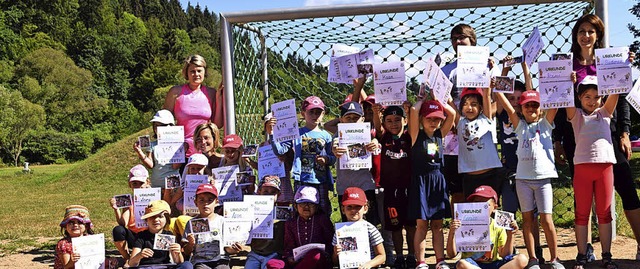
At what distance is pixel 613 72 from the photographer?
491cm

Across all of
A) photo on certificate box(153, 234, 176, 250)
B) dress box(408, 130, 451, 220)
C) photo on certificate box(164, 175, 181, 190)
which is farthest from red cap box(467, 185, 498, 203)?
photo on certificate box(164, 175, 181, 190)

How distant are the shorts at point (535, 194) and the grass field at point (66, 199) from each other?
228 centimetres

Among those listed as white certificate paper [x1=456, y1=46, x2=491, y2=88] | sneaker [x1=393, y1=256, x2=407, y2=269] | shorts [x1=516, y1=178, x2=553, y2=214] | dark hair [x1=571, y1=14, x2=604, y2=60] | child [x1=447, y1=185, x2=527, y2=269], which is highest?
dark hair [x1=571, y1=14, x2=604, y2=60]

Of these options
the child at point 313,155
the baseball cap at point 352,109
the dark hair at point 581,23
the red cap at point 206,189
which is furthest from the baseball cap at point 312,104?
the dark hair at point 581,23

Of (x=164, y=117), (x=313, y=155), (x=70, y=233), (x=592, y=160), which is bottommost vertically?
(x=70, y=233)

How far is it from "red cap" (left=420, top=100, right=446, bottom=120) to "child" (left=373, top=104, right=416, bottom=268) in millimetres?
392

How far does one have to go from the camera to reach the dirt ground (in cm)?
551

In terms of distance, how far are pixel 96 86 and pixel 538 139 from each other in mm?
68310

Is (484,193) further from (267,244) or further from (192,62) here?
(192,62)

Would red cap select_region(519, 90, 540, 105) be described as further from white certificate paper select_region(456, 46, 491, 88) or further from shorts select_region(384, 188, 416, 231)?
shorts select_region(384, 188, 416, 231)

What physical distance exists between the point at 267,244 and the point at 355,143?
1159 millimetres

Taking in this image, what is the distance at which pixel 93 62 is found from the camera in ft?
248

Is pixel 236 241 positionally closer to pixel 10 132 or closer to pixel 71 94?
pixel 10 132

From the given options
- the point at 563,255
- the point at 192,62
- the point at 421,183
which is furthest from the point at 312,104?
the point at 563,255
